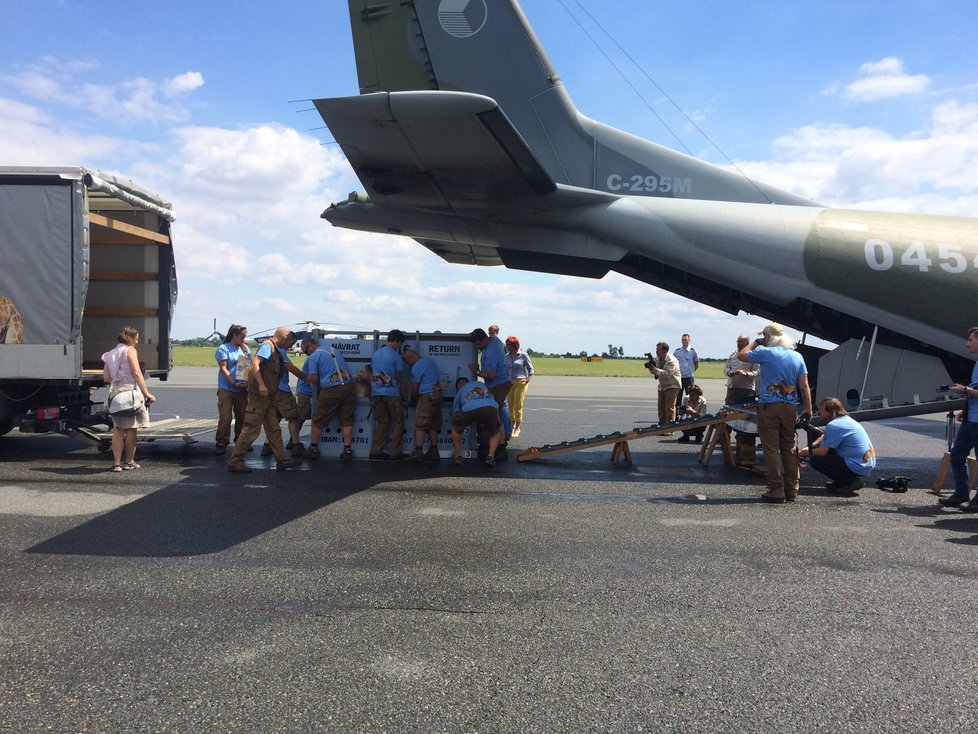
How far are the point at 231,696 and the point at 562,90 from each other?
28.0ft

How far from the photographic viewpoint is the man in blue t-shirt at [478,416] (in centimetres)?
858

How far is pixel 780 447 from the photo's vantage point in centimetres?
715

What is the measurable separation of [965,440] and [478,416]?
17.3 ft

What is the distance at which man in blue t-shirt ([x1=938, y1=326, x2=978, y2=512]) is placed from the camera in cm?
667

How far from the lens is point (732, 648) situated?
3391 millimetres

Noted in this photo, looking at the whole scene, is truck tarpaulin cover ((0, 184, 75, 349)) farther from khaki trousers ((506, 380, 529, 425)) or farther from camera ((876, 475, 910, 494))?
camera ((876, 475, 910, 494))

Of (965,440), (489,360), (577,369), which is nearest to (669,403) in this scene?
(489,360)

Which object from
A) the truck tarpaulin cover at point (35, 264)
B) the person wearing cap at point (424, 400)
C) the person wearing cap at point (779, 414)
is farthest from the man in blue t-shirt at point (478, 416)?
the truck tarpaulin cover at point (35, 264)

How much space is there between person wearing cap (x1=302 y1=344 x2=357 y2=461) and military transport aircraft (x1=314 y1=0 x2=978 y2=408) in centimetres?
205

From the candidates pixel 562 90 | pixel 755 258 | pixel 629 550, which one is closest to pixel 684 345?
pixel 755 258

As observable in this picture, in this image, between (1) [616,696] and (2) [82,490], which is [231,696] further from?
(2) [82,490]

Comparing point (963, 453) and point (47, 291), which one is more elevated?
point (47, 291)

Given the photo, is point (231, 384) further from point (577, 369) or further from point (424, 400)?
point (577, 369)

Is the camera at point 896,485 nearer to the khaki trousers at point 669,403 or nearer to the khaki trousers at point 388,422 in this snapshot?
the khaki trousers at point 669,403
